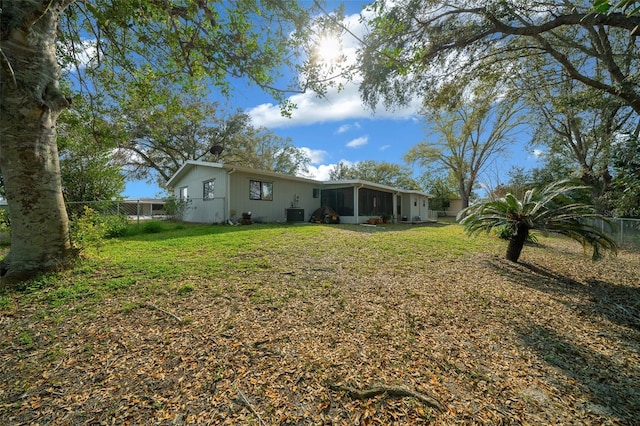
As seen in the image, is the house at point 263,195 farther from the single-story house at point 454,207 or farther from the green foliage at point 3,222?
the single-story house at point 454,207

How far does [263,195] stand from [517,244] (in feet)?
33.3

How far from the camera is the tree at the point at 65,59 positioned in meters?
3.15

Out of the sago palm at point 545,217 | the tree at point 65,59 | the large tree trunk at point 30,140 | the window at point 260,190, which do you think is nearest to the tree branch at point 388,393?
the tree at point 65,59

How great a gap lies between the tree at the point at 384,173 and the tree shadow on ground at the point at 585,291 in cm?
2875

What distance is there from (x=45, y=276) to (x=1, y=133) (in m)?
1.81

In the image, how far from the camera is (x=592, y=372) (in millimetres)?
2074

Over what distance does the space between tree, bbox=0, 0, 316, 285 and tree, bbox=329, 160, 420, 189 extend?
95.9ft

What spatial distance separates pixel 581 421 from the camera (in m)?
1.58

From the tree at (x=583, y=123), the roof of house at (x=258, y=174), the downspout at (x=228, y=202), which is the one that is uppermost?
the tree at (x=583, y=123)

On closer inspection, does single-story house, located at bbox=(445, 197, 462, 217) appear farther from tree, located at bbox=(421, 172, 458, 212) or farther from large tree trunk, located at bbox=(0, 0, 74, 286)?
large tree trunk, located at bbox=(0, 0, 74, 286)

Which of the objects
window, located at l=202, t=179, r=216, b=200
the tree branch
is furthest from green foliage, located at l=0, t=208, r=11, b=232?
the tree branch

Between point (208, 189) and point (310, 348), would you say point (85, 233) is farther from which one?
point (208, 189)

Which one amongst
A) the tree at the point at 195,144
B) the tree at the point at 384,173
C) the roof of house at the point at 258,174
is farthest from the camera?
the tree at the point at 384,173

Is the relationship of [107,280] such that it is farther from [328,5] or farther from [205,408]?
[328,5]
